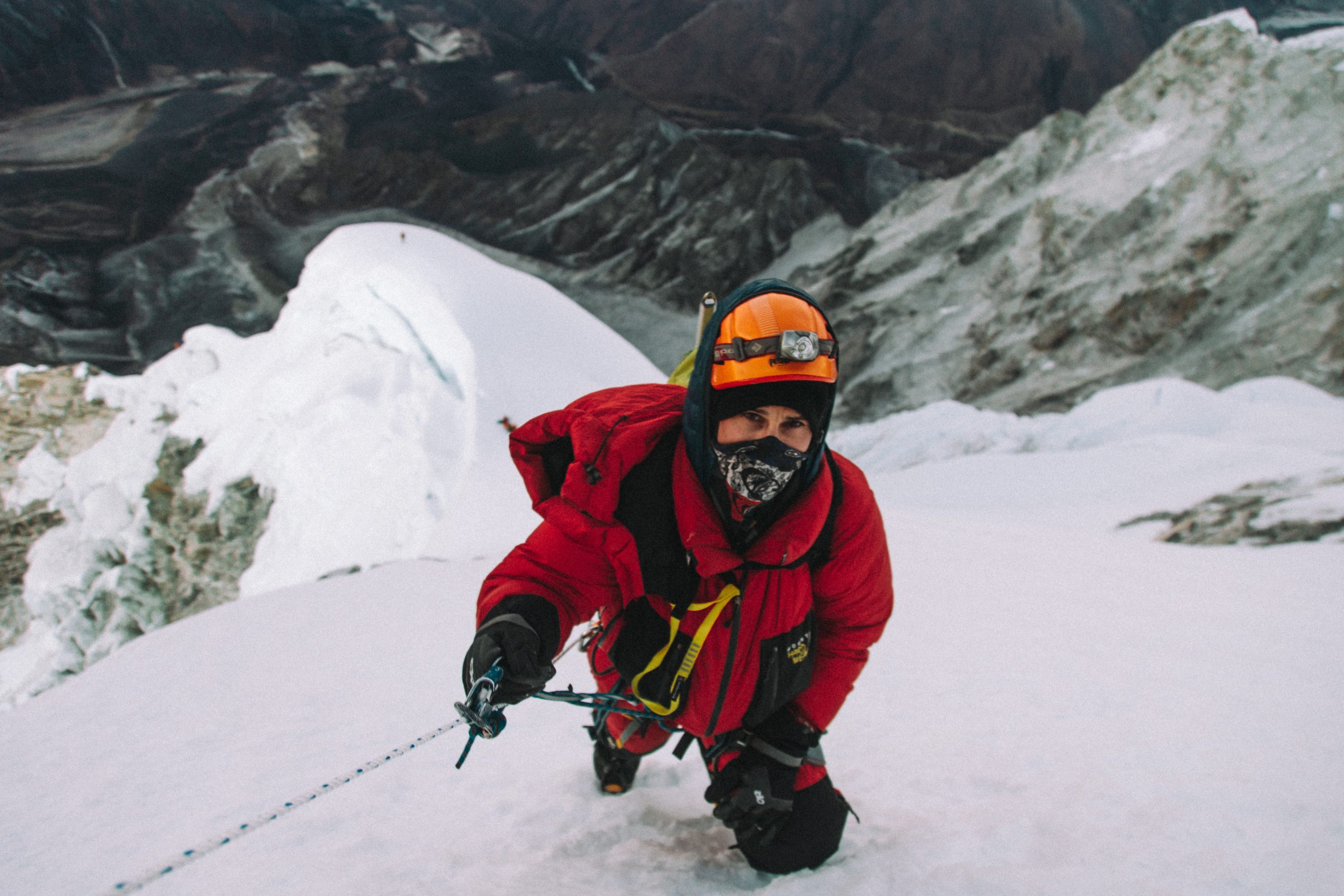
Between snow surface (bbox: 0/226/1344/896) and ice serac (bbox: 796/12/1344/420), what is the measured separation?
447 inches

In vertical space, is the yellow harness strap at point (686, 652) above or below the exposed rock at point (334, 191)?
below

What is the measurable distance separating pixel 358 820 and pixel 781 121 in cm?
3262

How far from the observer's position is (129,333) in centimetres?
2072

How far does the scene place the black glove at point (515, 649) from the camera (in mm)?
1278

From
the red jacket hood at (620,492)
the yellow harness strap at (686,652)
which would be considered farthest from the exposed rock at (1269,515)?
the yellow harness strap at (686,652)

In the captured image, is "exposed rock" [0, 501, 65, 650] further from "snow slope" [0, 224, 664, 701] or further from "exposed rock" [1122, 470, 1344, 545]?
"exposed rock" [1122, 470, 1344, 545]

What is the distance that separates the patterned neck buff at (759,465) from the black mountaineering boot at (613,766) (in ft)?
3.35

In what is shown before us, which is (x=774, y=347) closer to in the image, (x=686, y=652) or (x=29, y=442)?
(x=686, y=652)

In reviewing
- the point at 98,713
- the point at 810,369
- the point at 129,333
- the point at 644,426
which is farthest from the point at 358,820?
the point at 129,333

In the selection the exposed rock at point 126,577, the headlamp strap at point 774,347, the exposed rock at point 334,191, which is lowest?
the exposed rock at point 126,577

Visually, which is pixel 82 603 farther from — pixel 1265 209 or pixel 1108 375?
pixel 1265 209

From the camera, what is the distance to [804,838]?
159 cm

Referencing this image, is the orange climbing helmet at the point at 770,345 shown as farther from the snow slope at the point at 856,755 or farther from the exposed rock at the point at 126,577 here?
the exposed rock at the point at 126,577

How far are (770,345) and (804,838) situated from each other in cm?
118
